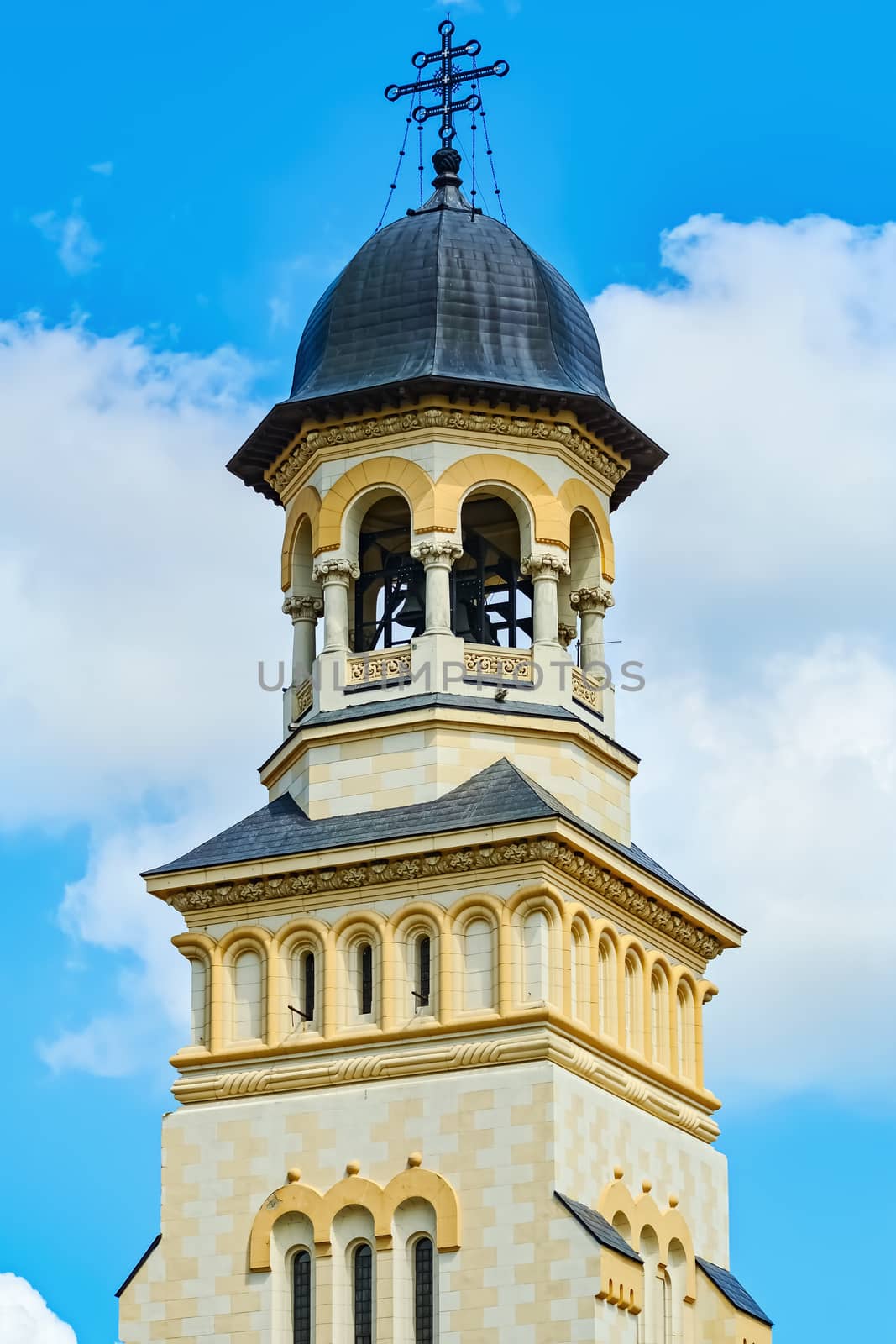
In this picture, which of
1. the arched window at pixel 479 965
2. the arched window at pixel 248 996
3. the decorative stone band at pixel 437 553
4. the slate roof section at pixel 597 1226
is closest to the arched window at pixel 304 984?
the arched window at pixel 248 996

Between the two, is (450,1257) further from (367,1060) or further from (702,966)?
(702,966)

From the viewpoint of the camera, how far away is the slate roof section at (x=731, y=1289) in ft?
168

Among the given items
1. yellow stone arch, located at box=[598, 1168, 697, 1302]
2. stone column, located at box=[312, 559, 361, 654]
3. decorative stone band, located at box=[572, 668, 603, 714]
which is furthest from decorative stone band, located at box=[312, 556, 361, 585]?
yellow stone arch, located at box=[598, 1168, 697, 1302]

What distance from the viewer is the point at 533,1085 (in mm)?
48250

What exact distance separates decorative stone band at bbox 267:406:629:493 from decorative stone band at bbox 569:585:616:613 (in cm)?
202

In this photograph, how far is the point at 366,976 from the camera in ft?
165

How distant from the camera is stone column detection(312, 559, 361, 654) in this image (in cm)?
5328

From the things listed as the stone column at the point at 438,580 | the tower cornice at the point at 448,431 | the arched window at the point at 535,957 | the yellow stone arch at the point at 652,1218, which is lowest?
the yellow stone arch at the point at 652,1218

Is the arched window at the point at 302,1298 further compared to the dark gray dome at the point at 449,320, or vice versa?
the dark gray dome at the point at 449,320

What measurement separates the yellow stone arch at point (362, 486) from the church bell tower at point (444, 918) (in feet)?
0.17

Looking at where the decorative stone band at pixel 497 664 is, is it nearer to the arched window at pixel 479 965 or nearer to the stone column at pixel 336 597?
the stone column at pixel 336 597

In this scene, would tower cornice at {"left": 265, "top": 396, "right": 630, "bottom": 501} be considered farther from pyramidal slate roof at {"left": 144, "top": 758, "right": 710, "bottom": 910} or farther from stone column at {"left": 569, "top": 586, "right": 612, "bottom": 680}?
pyramidal slate roof at {"left": 144, "top": 758, "right": 710, "bottom": 910}

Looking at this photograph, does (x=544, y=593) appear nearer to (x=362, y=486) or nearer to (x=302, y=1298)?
(x=362, y=486)

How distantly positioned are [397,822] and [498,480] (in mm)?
6160
